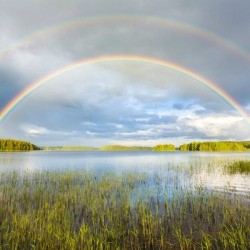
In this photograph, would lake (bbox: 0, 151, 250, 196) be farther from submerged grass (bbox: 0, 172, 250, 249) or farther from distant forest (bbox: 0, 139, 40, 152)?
distant forest (bbox: 0, 139, 40, 152)

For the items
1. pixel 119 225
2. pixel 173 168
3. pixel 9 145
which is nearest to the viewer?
pixel 119 225

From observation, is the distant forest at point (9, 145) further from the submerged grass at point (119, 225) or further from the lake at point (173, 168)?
the submerged grass at point (119, 225)

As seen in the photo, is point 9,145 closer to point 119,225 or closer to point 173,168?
point 173,168

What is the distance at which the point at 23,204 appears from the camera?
1725cm

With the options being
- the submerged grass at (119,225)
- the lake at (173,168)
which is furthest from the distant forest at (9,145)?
the submerged grass at (119,225)

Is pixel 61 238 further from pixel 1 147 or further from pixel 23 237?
pixel 1 147

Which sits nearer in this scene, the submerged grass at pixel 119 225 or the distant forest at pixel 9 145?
the submerged grass at pixel 119 225

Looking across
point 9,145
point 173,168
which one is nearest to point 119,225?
point 173,168

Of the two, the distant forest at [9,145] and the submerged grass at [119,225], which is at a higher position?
the distant forest at [9,145]

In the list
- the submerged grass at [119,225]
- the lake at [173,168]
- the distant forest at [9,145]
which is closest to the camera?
the submerged grass at [119,225]

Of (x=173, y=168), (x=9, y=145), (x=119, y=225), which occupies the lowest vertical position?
(x=119, y=225)

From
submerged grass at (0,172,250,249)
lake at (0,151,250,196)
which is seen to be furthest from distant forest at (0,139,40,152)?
submerged grass at (0,172,250,249)

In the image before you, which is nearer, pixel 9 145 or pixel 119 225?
pixel 119 225

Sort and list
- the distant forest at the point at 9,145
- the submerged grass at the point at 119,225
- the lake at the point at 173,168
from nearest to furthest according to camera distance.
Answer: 1. the submerged grass at the point at 119,225
2. the lake at the point at 173,168
3. the distant forest at the point at 9,145
